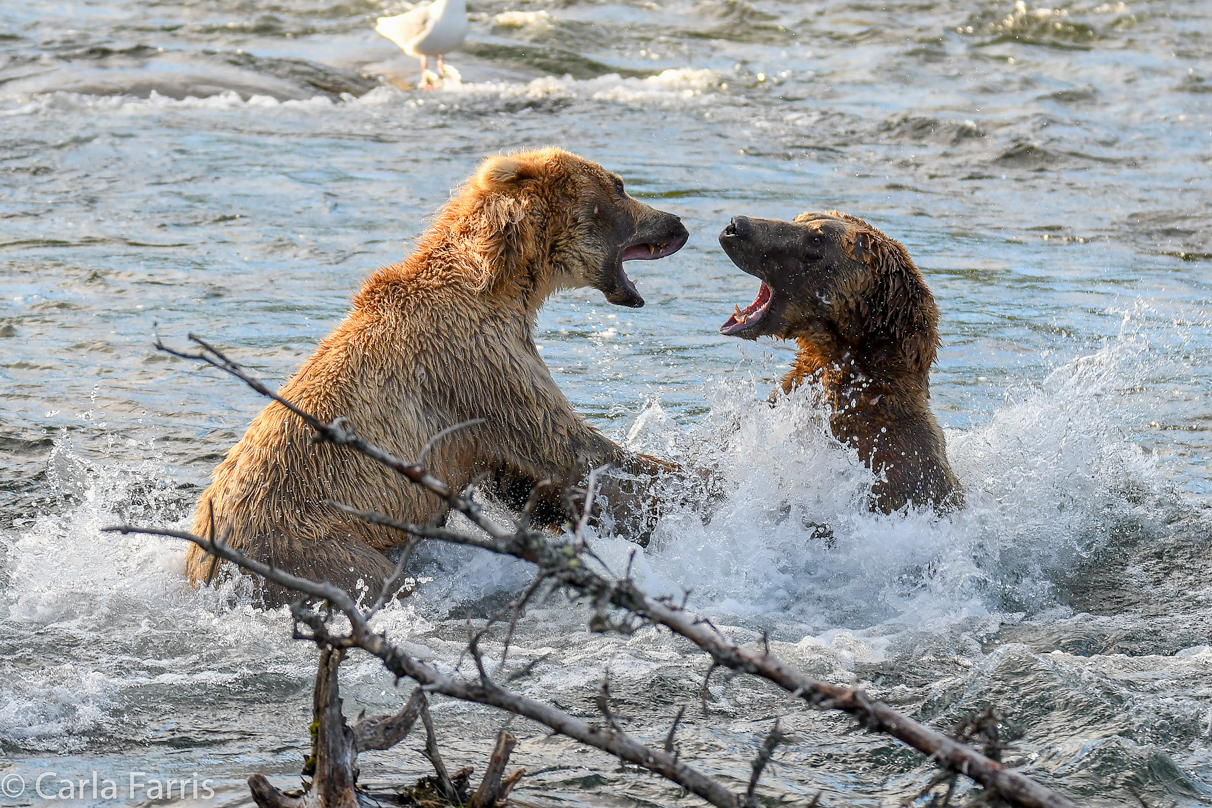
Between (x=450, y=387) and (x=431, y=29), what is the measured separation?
10.9 meters

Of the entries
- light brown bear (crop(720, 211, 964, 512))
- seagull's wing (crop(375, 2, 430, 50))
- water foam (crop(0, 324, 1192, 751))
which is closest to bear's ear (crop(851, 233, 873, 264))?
light brown bear (crop(720, 211, 964, 512))

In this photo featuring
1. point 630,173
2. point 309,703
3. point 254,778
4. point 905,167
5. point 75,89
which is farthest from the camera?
point 75,89

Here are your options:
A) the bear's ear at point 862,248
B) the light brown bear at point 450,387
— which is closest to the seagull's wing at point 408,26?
the light brown bear at point 450,387

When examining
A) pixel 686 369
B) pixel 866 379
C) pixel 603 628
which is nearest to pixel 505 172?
pixel 866 379

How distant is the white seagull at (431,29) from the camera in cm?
1532

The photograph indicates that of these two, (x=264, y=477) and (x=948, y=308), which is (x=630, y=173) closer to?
(x=948, y=308)

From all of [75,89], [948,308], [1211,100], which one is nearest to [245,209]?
[75,89]

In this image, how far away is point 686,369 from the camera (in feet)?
26.7

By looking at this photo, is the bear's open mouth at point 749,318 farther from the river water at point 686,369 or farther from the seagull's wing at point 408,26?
the seagull's wing at point 408,26

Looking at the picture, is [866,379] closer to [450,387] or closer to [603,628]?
[450,387]

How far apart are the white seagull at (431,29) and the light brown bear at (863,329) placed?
1032 centimetres

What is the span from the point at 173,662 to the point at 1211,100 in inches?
556

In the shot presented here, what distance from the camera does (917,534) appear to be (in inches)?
222

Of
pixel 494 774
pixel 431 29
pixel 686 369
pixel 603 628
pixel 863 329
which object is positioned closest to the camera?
pixel 603 628
